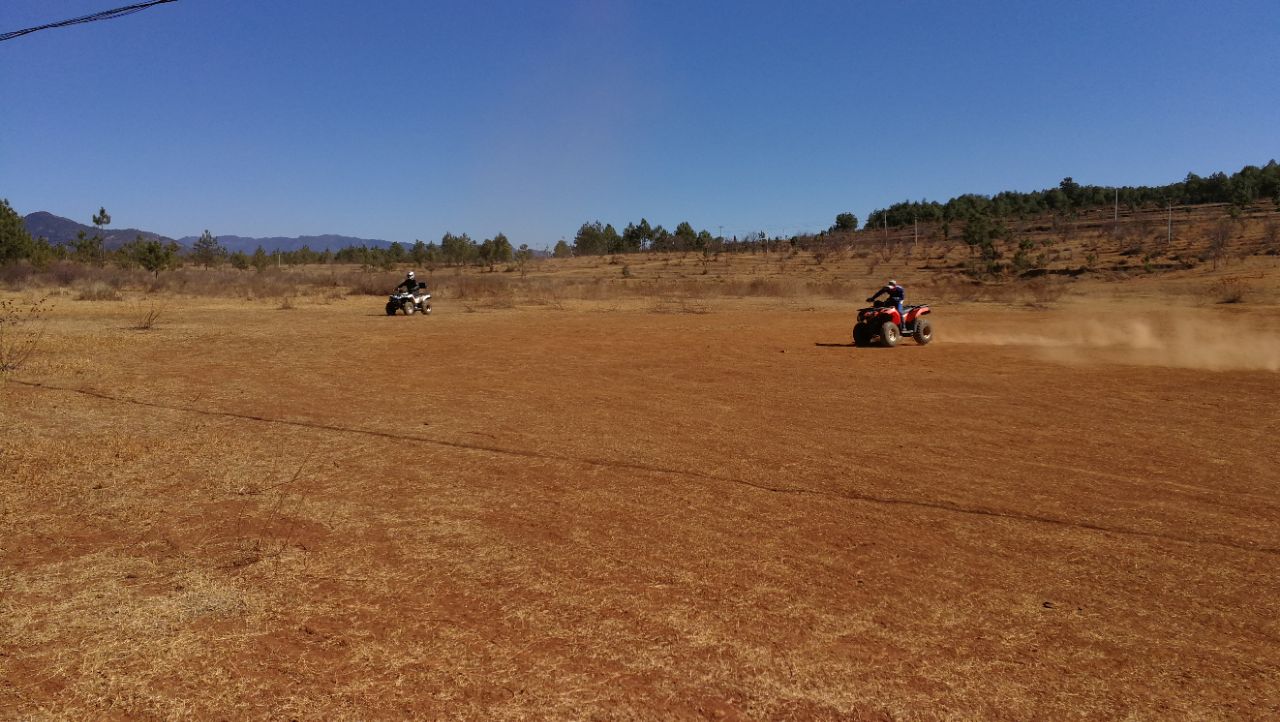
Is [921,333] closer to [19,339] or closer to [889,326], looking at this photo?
[889,326]

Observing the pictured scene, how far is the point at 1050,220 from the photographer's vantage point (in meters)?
77.0

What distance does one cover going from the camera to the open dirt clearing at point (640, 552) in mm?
3914

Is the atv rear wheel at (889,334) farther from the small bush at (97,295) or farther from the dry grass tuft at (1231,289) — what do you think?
the small bush at (97,295)

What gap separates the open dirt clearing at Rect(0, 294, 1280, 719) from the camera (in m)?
3.91

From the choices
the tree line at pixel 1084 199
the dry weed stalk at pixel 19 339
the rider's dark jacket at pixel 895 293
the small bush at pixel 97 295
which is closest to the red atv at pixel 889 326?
the rider's dark jacket at pixel 895 293

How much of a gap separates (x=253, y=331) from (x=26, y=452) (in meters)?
16.5

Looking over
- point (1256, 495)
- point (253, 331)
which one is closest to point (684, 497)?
point (1256, 495)

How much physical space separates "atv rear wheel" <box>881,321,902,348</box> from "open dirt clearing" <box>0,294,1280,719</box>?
6695mm

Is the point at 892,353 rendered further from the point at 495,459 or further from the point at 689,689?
the point at 689,689

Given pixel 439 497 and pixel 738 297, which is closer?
pixel 439 497

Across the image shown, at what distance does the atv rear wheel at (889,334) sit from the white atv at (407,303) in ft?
64.5

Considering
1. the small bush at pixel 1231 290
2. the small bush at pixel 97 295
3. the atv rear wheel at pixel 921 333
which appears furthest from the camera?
the small bush at pixel 97 295

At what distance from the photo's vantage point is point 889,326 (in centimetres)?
2008

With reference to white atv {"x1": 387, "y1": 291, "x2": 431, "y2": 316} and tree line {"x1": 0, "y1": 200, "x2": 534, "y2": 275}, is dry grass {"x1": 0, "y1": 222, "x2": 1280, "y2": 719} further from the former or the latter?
tree line {"x1": 0, "y1": 200, "x2": 534, "y2": 275}
